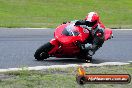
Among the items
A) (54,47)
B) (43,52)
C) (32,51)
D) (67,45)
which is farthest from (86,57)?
(32,51)

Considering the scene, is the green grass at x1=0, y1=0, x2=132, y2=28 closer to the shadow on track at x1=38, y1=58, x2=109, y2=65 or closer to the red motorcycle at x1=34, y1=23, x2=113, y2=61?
the shadow on track at x1=38, y1=58, x2=109, y2=65

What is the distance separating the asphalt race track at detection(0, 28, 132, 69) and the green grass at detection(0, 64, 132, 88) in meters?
1.54

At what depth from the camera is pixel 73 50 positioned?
11.9 meters

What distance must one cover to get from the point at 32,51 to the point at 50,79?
17.9ft

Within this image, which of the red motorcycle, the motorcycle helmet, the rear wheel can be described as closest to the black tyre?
the red motorcycle

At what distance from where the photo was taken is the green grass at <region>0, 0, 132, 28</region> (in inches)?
1076

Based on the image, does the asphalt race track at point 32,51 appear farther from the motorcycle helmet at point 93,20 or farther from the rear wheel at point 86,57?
the motorcycle helmet at point 93,20

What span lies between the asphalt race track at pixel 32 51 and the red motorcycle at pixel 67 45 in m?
0.16

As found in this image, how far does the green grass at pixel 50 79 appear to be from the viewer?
779 cm

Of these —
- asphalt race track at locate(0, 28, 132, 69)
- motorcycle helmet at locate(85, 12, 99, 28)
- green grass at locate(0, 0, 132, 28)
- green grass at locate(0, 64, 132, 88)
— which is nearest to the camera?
green grass at locate(0, 64, 132, 88)

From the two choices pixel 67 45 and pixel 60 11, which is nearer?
pixel 67 45

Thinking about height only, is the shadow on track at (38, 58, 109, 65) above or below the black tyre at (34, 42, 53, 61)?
below

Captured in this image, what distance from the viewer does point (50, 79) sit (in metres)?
8.39

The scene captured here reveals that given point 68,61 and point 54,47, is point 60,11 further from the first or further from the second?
point 54,47
